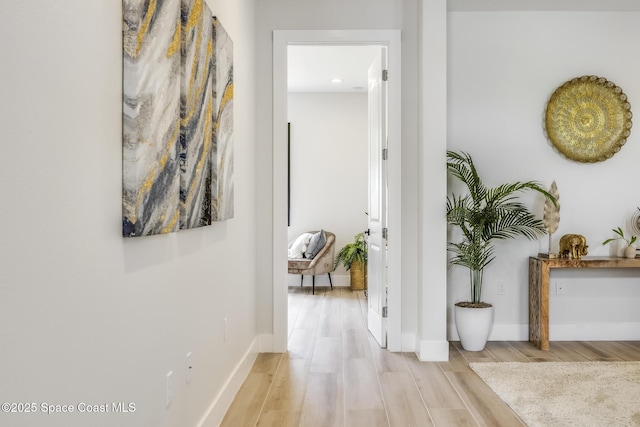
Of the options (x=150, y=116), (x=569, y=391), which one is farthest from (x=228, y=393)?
(x=569, y=391)

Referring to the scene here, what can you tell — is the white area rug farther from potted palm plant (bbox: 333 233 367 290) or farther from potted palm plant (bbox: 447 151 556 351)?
potted palm plant (bbox: 333 233 367 290)

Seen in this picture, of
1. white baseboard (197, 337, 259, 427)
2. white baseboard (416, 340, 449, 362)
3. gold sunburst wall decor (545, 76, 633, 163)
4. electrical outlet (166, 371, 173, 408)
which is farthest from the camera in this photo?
gold sunburst wall decor (545, 76, 633, 163)

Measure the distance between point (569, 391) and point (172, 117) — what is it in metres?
2.66

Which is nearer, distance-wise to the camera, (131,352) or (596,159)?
(131,352)

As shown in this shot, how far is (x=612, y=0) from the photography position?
402cm

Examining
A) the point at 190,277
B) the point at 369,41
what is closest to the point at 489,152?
the point at 369,41

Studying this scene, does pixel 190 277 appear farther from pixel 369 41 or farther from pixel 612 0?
pixel 612 0

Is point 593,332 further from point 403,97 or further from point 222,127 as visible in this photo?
point 222,127

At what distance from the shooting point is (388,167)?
3.87 metres


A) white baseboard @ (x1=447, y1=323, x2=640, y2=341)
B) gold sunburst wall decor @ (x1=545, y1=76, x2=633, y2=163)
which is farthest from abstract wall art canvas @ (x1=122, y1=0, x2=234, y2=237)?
gold sunburst wall decor @ (x1=545, y1=76, x2=633, y2=163)

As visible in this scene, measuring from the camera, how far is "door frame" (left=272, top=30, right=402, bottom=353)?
12.6 feet

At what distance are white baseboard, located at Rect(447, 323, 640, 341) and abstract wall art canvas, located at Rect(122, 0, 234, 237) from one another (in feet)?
8.83

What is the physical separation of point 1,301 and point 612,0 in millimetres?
4605

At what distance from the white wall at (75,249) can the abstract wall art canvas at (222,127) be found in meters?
0.52
